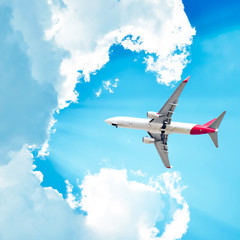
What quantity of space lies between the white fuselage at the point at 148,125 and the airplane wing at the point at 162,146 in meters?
6.94

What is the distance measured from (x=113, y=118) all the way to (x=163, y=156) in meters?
17.8

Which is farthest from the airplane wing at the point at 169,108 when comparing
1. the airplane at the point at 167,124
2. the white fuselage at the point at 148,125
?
the white fuselage at the point at 148,125

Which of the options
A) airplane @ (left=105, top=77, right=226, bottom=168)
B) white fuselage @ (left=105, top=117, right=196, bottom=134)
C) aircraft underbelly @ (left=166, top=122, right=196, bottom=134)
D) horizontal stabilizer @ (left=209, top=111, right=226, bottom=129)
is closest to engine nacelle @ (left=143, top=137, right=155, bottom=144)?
airplane @ (left=105, top=77, right=226, bottom=168)

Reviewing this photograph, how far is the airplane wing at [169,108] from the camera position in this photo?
6499 cm

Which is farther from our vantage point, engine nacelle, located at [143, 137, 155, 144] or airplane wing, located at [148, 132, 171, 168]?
airplane wing, located at [148, 132, 171, 168]

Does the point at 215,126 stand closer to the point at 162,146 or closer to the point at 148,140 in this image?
the point at 162,146

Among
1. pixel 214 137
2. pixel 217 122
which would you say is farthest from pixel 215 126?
pixel 214 137

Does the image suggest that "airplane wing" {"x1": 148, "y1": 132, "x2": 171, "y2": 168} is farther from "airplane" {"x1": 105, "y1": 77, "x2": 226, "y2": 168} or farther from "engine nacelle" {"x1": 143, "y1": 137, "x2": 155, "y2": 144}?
"airplane" {"x1": 105, "y1": 77, "x2": 226, "y2": 168}

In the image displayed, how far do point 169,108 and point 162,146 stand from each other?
1474cm

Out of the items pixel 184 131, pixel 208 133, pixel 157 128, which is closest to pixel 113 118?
pixel 157 128

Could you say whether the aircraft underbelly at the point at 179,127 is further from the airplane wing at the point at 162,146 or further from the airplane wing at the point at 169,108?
the airplane wing at the point at 162,146

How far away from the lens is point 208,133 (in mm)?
69875

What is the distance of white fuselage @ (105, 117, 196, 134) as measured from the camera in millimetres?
69938

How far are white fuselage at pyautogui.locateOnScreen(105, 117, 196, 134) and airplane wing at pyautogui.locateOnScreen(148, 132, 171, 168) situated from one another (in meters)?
6.94
